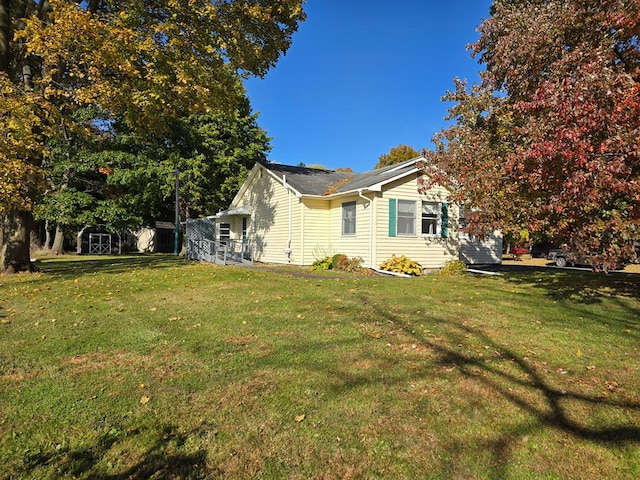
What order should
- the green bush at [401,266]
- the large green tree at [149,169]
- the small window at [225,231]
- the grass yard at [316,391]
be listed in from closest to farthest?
the grass yard at [316,391] < the green bush at [401,266] < the small window at [225,231] < the large green tree at [149,169]

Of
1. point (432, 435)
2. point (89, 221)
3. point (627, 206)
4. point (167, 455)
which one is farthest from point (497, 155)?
point (89, 221)

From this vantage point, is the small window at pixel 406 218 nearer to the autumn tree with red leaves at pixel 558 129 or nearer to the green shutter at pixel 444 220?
the green shutter at pixel 444 220

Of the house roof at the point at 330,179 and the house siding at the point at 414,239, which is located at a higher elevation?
the house roof at the point at 330,179

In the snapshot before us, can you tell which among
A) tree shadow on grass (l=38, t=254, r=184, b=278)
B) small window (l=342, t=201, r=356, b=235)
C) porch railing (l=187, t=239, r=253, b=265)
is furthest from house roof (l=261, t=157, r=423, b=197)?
tree shadow on grass (l=38, t=254, r=184, b=278)

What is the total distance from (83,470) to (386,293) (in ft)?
23.3

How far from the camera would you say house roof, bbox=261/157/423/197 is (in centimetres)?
1440

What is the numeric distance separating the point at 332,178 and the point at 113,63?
1029 cm

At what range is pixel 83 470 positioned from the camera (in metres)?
2.62

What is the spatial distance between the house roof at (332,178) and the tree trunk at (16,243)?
884 centimetres

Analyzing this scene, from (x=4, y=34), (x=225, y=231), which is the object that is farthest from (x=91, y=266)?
(x=4, y=34)

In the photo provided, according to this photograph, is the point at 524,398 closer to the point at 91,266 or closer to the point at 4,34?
the point at 4,34

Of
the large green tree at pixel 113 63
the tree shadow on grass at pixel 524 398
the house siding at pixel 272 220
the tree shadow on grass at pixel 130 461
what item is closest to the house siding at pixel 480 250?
the house siding at pixel 272 220

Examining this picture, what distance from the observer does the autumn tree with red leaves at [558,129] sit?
6.91 meters

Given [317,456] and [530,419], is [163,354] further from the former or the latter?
[530,419]
